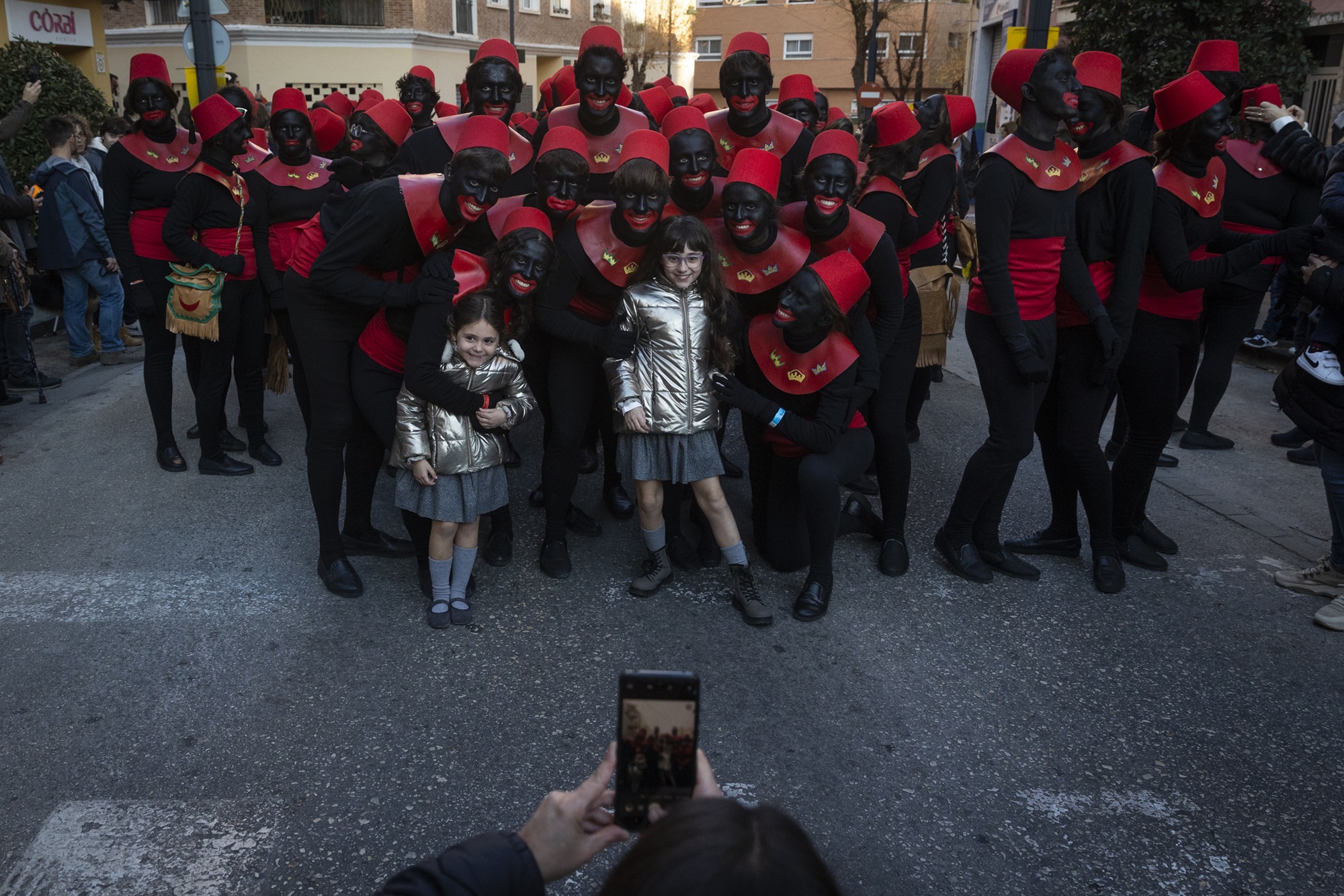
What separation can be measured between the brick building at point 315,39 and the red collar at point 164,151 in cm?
2242

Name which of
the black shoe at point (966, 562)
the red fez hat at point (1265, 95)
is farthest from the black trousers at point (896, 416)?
the red fez hat at point (1265, 95)

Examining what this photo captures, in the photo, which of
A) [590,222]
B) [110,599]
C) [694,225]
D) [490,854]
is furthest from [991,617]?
[110,599]

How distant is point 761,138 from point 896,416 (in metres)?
1.63

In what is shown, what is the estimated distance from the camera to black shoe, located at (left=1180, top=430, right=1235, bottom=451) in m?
6.57

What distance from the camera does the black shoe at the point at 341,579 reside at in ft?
14.5

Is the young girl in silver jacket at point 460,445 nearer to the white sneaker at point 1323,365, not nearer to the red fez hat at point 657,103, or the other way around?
the red fez hat at point 657,103

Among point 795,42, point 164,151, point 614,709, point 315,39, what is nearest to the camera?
point 614,709

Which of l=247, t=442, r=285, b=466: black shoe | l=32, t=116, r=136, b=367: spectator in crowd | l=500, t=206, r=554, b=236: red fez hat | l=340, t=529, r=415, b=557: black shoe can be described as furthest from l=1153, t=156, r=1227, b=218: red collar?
Answer: l=32, t=116, r=136, b=367: spectator in crowd

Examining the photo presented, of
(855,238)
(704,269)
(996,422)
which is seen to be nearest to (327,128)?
(704,269)

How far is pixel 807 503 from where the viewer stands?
14.0 feet

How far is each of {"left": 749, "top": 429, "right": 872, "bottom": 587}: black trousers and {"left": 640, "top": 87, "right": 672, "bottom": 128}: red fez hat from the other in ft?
9.99

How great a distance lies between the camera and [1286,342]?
883 centimetres

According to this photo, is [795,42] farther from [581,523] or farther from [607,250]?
[607,250]

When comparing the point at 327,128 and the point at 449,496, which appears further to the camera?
the point at 327,128
